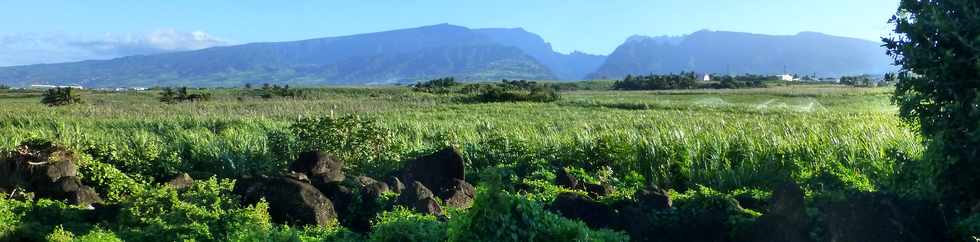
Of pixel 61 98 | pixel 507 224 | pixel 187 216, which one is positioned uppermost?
pixel 507 224

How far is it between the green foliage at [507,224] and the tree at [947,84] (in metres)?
3.78

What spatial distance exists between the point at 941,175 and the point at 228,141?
9902 mm

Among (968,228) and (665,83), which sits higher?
(968,228)

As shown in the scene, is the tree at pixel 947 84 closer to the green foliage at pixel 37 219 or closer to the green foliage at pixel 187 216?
the green foliage at pixel 187 216

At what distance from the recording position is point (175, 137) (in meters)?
12.7

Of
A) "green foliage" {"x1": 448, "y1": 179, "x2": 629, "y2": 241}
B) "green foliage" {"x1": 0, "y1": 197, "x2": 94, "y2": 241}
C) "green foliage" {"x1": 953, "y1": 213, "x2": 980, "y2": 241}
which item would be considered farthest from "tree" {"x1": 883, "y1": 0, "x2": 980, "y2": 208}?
"green foliage" {"x1": 0, "y1": 197, "x2": 94, "y2": 241}

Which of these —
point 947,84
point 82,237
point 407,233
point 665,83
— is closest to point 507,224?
point 407,233

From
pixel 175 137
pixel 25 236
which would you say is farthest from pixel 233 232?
pixel 175 137

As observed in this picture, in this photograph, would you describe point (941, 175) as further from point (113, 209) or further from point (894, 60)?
point (113, 209)

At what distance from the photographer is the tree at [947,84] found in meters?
5.98

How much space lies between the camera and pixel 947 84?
612 cm

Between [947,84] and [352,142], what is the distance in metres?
7.59

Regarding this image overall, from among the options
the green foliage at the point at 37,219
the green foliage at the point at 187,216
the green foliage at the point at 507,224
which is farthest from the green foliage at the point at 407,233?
the green foliage at the point at 37,219

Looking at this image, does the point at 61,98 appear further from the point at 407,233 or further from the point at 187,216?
the point at 407,233
